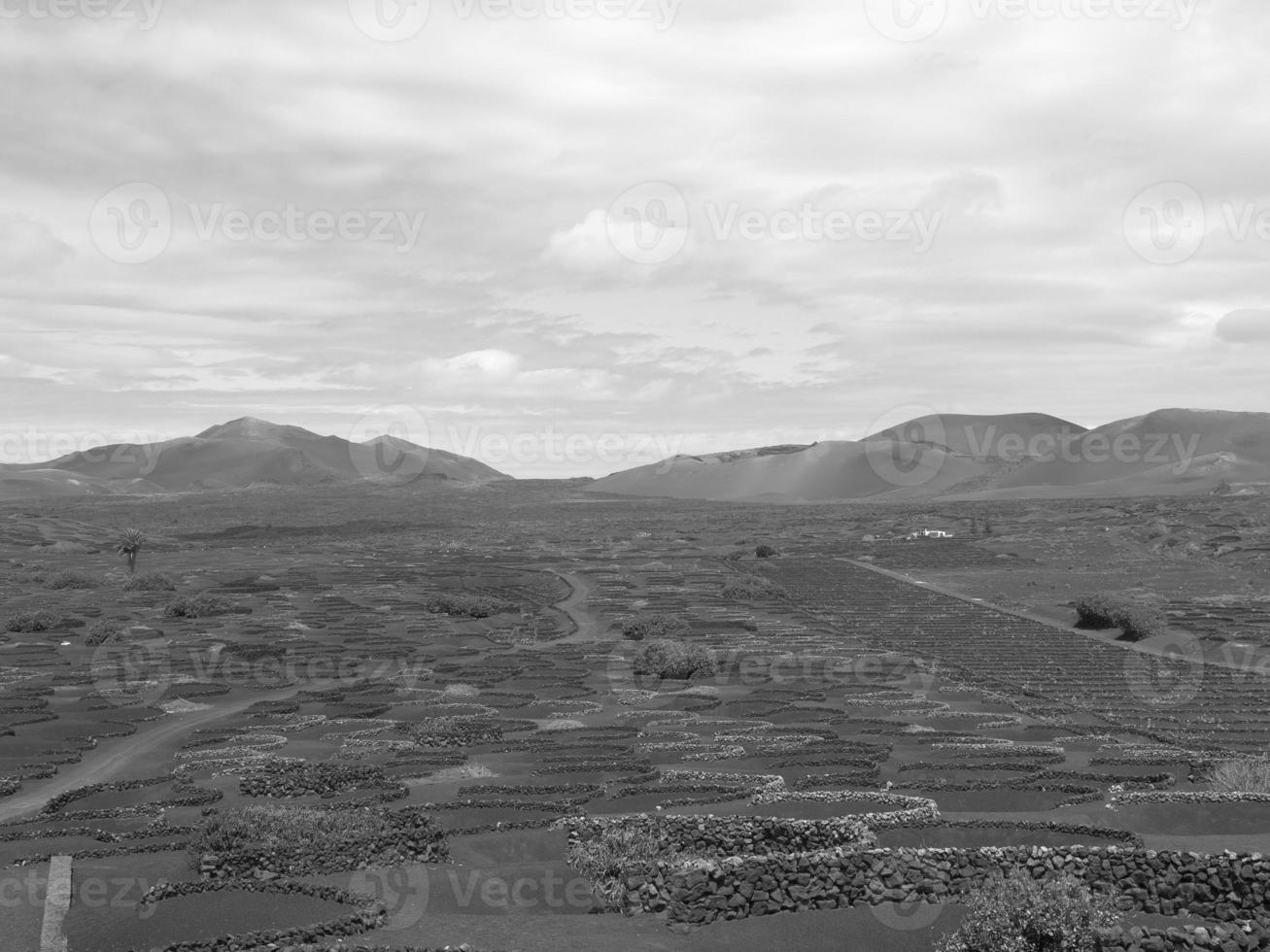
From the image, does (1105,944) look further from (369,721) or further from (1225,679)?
(1225,679)

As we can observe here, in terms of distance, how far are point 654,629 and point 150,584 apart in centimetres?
4345

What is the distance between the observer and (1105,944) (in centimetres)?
1989

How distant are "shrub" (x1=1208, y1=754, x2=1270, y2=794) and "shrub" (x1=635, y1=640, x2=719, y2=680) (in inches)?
950

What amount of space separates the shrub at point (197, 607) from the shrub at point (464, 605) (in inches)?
525

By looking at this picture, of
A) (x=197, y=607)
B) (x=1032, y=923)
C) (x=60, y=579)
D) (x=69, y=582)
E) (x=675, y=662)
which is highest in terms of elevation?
(x=60, y=579)

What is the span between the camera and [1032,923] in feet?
64.8

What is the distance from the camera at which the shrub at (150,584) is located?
283ft

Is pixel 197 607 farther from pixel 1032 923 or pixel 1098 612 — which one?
pixel 1032 923

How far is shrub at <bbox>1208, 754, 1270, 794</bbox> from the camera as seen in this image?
30.0 metres

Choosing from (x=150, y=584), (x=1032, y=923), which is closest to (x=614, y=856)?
(x=1032, y=923)

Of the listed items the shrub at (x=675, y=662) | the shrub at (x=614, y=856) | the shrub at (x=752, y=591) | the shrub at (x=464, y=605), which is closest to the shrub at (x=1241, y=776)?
the shrub at (x=614, y=856)

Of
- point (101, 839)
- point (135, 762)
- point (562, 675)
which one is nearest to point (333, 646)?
point (562, 675)

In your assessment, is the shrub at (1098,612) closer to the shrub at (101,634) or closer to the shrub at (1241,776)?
the shrub at (1241,776)

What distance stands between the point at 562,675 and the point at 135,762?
21293 mm
